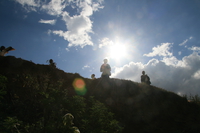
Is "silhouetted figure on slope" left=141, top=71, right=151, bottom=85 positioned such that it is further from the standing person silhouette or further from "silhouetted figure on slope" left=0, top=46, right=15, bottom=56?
"silhouetted figure on slope" left=0, top=46, right=15, bottom=56

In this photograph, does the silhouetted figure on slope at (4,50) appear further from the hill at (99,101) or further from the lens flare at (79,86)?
the lens flare at (79,86)

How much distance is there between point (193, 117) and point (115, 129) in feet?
25.2

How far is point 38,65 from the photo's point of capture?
9.91 metres

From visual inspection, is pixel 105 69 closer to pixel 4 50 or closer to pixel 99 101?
pixel 99 101

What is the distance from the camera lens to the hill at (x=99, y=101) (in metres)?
4.23

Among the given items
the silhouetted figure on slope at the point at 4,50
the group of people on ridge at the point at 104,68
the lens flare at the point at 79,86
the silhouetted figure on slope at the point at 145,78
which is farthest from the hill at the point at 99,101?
the silhouetted figure on slope at the point at 4,50

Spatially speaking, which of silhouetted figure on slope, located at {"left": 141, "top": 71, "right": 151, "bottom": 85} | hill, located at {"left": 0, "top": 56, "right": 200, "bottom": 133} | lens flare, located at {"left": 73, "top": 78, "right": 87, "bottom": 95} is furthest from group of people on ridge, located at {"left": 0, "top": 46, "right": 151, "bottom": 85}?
lens flare, located at {"left": 73, "top": 78, "right": 87, "bottom": 95}

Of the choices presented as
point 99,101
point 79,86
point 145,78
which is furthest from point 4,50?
point 145,78

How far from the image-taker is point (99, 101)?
8.61 m

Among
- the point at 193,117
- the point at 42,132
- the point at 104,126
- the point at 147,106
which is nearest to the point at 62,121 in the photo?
the point at 42,132

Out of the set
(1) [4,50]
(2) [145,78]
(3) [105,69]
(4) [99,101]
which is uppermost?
(1) [4,50]

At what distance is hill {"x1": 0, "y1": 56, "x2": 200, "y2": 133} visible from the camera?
423cm

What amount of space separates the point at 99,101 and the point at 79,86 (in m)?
2.42

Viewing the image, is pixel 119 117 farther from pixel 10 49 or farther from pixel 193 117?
pixel 10 49
